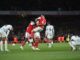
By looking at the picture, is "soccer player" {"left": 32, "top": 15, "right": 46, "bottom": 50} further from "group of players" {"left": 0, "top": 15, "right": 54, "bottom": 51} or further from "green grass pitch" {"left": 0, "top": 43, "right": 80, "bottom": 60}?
"green grass pitch" {"left": 0, "top": 43, "right": 80, "bottom": 60}

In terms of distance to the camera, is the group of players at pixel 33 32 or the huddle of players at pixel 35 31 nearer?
the group of players at pixel 33 32

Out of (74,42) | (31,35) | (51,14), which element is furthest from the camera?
(51,14)

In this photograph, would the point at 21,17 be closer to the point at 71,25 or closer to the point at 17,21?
the point at 17,21

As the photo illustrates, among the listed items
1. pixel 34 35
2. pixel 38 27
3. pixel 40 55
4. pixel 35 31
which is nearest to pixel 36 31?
pixel 35 31

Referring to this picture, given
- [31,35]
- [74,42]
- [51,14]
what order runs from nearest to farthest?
[74,42] < [31,35] < [51,14]

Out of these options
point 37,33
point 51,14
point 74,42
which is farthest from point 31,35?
point 51,14
